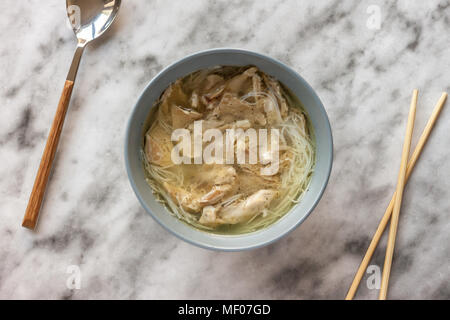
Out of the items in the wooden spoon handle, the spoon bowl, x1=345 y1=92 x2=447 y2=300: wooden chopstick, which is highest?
the spoon bowl

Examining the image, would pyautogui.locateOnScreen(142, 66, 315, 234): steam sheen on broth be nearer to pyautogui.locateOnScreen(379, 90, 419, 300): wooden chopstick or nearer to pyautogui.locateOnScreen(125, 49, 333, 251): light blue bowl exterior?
pyautogui.locateOnScreen(125, 49, 333, 251): light blue bowl exterior

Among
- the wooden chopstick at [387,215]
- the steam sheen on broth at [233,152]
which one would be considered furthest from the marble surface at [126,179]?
the steam sheen on broth at [233,152]

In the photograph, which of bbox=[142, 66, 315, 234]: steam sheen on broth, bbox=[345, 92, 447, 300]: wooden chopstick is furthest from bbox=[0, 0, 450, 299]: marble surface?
bbox=[142, 66, 315, 234]: steam sheen on broth

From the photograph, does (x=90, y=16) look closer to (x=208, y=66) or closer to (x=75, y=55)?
(x=75, y=55)

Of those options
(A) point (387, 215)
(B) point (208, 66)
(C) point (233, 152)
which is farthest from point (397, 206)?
(B) point (208, 66)
